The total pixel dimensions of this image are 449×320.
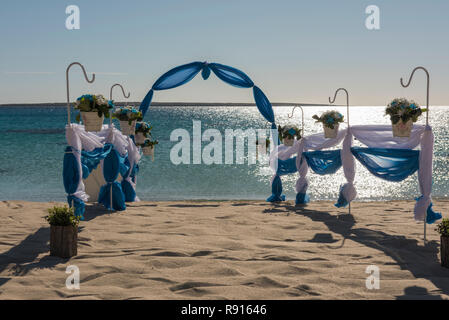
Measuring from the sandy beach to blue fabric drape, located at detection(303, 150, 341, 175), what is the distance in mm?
1140

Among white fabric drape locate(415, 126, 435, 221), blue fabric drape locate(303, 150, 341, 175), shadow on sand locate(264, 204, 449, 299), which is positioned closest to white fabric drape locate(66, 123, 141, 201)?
shadow on sand locate(264, 204, 449, 299)

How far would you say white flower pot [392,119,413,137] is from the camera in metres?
6.43

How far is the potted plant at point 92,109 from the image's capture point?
22.3ft

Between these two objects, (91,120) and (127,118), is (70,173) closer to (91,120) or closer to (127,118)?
(91,120)

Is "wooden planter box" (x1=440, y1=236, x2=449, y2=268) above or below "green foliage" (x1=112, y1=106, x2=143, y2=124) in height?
below

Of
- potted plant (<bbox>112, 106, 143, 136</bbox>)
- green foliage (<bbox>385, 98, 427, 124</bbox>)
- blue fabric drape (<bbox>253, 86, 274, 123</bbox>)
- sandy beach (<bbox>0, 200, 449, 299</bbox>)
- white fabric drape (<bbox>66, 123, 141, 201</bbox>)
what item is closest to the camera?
sandy beach (<bbox>0, 200, 449, 299</bbox>)

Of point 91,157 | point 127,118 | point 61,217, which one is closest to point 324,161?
point 127,118

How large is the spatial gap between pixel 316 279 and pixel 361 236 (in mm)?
2319

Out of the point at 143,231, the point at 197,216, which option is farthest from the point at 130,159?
the point at 143,231

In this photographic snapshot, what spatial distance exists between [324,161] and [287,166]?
4.14ft

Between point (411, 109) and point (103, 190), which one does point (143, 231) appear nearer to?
point (103, 190)

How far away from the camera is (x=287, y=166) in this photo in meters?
Answer: 10.2

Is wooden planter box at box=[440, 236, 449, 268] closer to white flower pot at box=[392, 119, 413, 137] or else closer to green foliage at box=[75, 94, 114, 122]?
white flower pot at box=[392, 119, 413, 137]

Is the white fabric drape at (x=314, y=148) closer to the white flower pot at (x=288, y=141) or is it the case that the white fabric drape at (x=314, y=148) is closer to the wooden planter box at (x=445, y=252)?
the white flower pot at (x=288, y=141)
